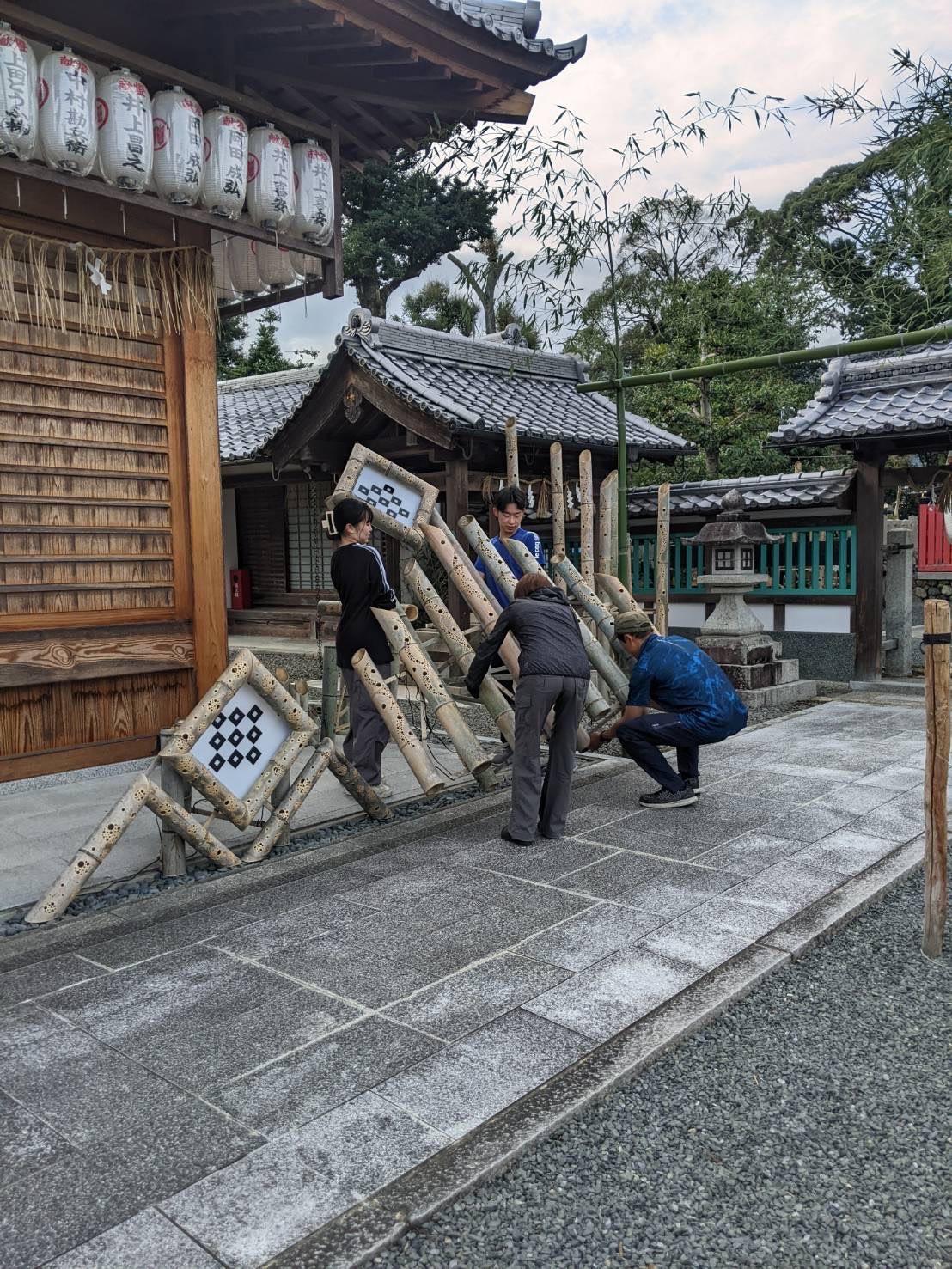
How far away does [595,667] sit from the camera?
8.28m

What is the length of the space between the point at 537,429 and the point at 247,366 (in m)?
18.3

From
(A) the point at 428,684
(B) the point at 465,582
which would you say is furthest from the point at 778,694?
(A) the point at 428,684

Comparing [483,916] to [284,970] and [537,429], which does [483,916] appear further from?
[537,429]

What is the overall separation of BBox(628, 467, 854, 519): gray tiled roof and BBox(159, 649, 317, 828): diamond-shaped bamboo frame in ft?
29.7

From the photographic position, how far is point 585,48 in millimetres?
6840

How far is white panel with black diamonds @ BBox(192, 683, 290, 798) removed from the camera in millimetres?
5262

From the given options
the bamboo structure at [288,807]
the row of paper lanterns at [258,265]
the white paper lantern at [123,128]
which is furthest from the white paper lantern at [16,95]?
the bamboo structure at [288,807]

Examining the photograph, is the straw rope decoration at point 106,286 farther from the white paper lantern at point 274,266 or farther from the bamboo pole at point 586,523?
the bamboo pole at point 586,523

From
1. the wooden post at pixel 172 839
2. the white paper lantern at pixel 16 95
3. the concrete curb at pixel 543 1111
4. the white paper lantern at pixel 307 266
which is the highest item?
the white paper lantern at pixel 16 95

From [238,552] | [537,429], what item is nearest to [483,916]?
[537,429]

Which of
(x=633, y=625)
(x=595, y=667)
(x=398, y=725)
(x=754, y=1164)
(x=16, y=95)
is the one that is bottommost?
(x=754, y=1164)

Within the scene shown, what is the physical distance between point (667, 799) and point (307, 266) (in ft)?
16.0

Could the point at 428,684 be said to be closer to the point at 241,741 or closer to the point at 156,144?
the point at 241,741

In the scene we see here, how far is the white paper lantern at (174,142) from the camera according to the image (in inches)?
230
